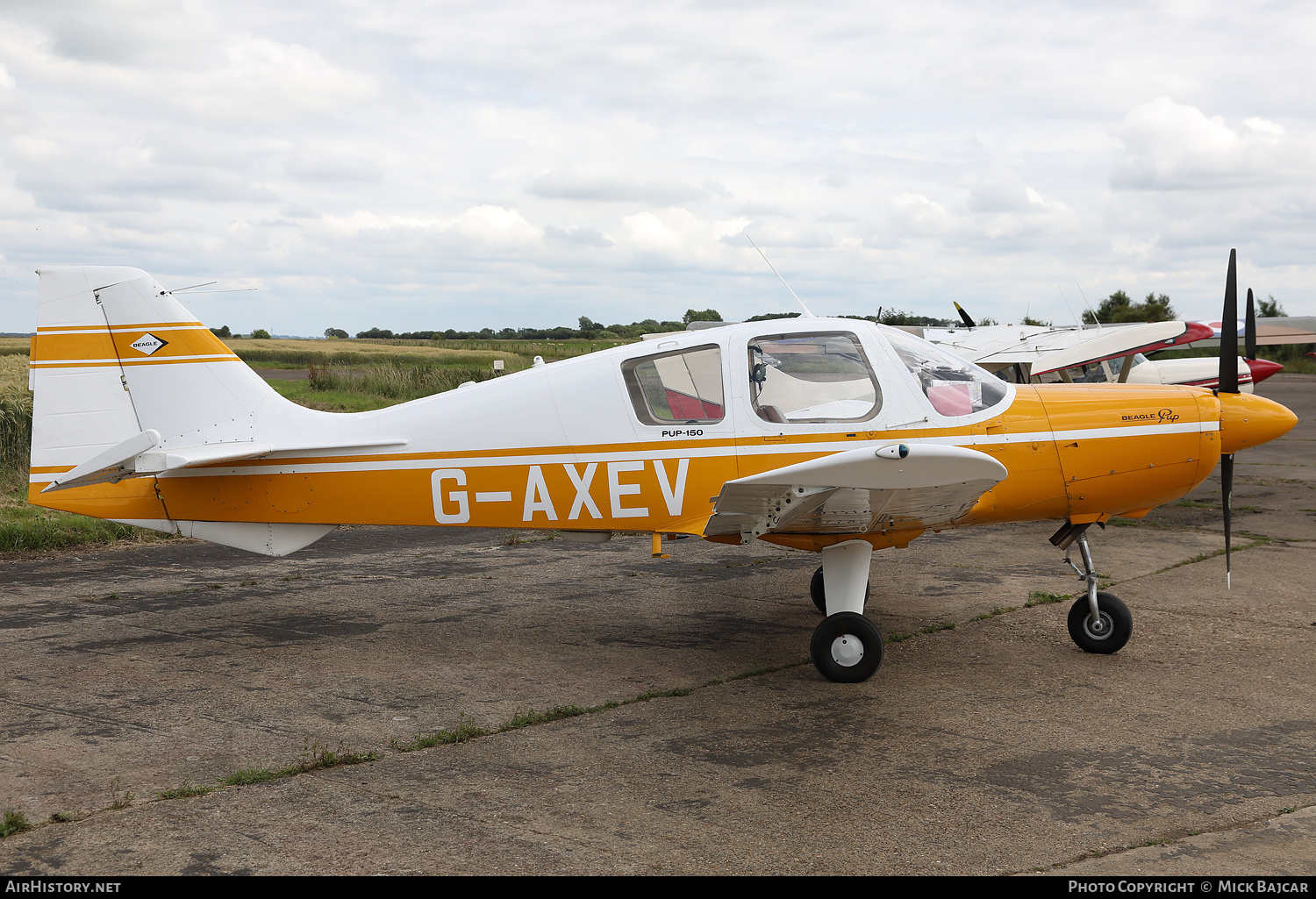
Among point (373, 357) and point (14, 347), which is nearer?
point (373, 357)

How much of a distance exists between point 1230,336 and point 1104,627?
83.2 inches

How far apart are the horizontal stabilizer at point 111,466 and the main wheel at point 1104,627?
6412 millimetres

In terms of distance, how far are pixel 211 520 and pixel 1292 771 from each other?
6645 mm

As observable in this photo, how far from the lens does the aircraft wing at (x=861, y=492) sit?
481cm

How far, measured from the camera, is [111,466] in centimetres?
627

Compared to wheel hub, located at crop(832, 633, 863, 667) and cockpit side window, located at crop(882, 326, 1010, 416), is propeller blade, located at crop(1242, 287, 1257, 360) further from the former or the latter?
wheel hub, located at crop(832, 633, 863, 667)

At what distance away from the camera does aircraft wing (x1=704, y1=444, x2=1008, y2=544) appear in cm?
481

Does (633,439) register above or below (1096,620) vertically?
above

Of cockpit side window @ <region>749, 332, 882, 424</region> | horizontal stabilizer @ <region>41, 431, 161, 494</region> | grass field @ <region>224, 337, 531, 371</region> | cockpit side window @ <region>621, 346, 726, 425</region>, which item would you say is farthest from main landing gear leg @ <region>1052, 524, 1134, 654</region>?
grass field @ <region>224, 337, 531, 371</region>

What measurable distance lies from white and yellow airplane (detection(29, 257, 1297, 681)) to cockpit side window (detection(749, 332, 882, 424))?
1cm

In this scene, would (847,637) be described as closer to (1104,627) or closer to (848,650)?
(848,650)

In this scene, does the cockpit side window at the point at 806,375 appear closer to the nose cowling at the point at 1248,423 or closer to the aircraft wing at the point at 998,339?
the nose cowling at the point at 1248,423

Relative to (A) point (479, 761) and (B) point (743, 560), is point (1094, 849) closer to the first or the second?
(A) point (479, 761)

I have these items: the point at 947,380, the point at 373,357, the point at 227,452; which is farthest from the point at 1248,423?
the point at 373,357
